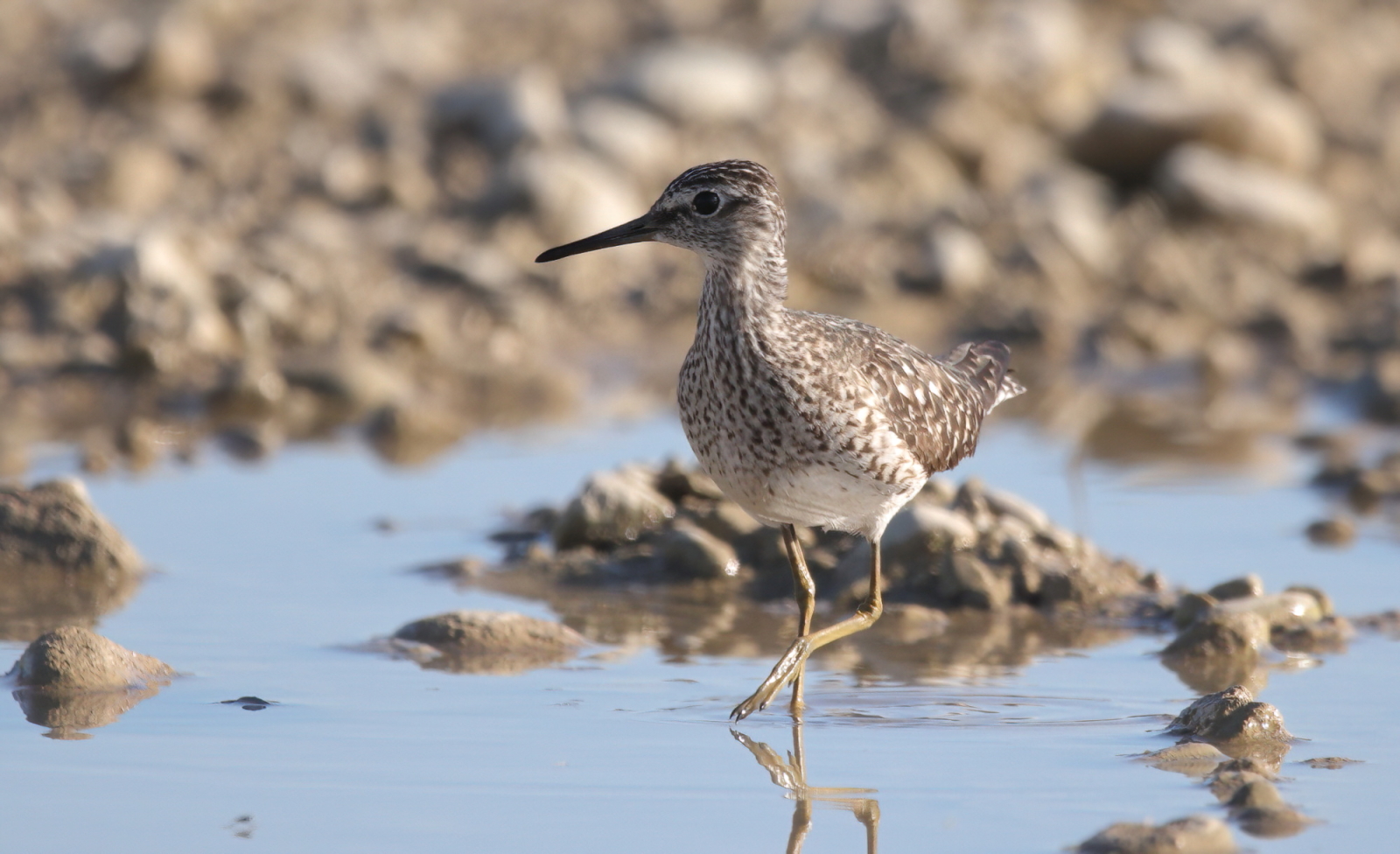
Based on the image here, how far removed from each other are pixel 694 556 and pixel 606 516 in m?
0.58

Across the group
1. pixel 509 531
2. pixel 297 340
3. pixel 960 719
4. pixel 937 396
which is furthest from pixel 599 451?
pixel 960 719

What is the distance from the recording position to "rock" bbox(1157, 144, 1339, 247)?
16.0 m

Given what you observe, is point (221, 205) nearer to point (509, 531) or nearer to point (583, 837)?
point (509, 531)

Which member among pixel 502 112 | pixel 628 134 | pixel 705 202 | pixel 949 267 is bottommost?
pixel 705 202

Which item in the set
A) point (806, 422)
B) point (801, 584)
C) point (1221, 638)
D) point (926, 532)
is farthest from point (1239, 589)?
point (806, 422)

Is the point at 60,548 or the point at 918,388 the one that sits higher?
the point at 918,388

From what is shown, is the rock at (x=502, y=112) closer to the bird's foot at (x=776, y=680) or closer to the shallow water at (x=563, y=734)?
the shallow water at (x=563, y=734)

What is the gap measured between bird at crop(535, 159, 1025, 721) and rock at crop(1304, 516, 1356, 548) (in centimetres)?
316

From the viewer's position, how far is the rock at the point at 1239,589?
Result: 886 cm

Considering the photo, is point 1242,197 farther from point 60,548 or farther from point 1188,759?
point 60,548

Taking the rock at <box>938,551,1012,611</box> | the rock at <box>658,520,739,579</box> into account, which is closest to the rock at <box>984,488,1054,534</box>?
the rock at <box>938,551,1012,611</box>

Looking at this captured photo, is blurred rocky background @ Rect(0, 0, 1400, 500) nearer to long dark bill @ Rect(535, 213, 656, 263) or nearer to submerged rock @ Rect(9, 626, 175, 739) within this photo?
submerged rock @ Rect(9, 626, 175, 739)

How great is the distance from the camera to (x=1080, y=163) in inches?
663

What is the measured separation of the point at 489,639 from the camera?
26.4ft
